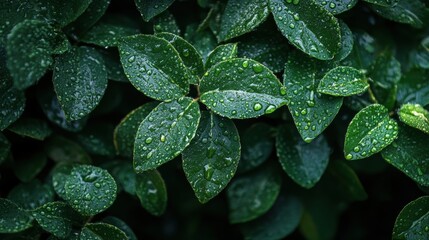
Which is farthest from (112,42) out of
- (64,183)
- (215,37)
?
(64,183)

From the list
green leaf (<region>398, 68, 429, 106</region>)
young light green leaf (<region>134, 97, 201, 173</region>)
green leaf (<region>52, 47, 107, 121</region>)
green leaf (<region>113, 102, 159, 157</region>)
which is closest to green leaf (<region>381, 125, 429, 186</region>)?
green leaf (<region>398, 68, 429, 106</region>)

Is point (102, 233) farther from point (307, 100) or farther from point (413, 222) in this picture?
point (413, 222)

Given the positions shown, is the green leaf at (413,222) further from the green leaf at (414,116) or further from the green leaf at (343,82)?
the green leaf at (343,82)

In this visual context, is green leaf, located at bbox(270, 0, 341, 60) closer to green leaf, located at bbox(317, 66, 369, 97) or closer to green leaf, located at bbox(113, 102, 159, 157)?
green leaf, located at bbox(317, 66, 369, 97)

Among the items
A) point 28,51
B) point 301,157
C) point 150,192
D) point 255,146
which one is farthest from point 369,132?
point 28,51

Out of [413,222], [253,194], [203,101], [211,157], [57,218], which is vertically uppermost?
[203,101]

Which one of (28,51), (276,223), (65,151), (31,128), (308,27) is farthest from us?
(276,223)
